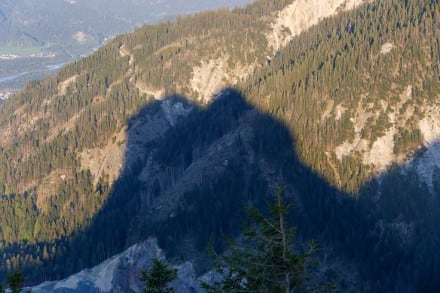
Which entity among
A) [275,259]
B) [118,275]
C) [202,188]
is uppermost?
[202,188]

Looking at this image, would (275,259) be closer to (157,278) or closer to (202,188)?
(157,278)

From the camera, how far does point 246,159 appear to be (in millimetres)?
123812

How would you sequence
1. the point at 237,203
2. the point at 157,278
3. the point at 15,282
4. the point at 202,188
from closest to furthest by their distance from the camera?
1. the point at 15,282
2. the point at 157,278
3. the point at 237,203
4. the point at 202,188

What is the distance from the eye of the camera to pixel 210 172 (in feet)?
407

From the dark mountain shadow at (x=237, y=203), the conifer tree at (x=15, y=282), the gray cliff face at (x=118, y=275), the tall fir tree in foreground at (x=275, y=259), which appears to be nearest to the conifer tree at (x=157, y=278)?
the conifer tree at (x=15, y=282)

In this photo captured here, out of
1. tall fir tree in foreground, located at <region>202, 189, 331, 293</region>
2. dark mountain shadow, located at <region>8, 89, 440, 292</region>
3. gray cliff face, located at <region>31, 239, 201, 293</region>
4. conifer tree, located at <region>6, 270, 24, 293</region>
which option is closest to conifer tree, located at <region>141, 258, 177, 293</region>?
conifer tree, located at <region>6, 270, 24, 293</region>

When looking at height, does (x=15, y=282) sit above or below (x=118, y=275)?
above

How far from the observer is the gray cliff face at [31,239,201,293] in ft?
334

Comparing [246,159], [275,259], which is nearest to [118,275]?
[246,159]

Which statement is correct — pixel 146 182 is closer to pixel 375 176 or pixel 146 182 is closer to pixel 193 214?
pixel 193 214

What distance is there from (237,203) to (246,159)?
1237 cm

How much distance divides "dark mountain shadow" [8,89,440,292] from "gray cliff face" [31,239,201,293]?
303cm

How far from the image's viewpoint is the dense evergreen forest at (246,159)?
103500mm

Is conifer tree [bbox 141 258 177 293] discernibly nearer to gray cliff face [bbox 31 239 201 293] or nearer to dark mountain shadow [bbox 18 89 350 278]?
dark mountain shadow [bbox 18 89 350 278]
